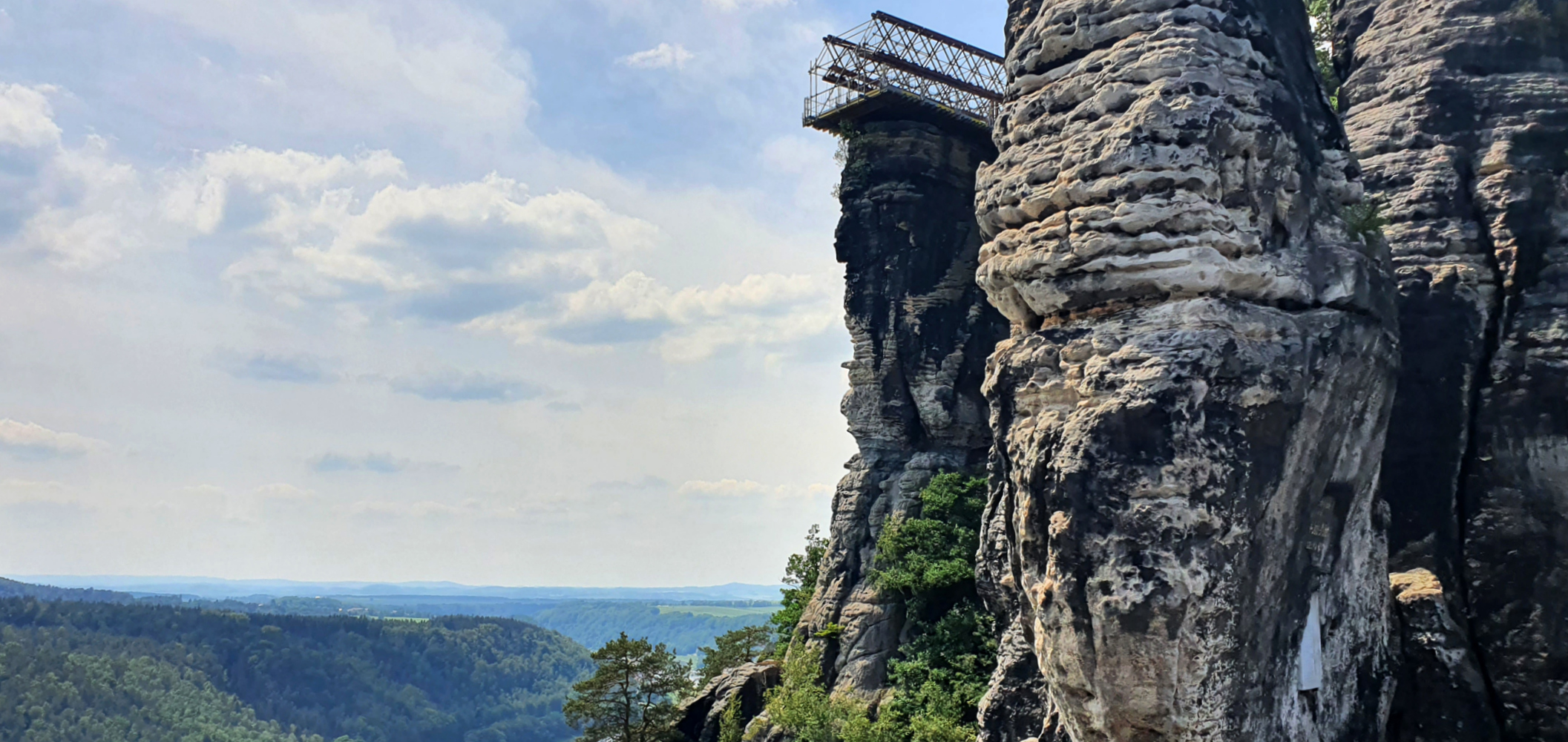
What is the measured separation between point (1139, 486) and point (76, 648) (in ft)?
683

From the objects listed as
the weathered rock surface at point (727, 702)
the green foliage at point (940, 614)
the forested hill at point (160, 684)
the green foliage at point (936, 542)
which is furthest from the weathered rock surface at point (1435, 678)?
the forested hill at point (160, 684)

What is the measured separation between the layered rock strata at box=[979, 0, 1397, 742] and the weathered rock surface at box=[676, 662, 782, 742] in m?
25.3

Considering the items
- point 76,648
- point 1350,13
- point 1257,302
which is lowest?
point 76,648

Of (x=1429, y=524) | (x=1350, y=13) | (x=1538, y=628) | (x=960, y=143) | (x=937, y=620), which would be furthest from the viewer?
(x=960, y=143)

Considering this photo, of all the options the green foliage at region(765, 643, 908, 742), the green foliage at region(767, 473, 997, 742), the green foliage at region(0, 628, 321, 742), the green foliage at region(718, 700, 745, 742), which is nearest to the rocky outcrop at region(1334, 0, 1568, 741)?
the green foliage at region(767, 473, 997, 742)

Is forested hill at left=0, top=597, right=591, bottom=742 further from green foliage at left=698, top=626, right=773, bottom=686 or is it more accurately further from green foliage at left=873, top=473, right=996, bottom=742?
green foliage at left=873, top=473, right=996, bottom=742

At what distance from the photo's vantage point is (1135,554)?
470 inches

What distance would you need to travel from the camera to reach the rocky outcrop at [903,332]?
3791cm

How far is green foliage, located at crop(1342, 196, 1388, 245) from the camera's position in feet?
48.0

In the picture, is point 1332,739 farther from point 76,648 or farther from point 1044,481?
point 76,648

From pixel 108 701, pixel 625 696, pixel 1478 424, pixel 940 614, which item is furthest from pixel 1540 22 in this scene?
pixel 108 701

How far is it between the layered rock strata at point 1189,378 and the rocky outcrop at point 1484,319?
61.1 inches

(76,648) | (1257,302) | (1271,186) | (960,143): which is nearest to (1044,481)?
(1257,302)

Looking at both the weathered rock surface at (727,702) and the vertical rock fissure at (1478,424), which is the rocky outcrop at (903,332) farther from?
the vertical rock fissure at (1478,424)
